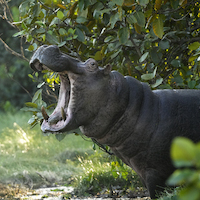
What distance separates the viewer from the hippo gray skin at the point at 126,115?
5.53 ft

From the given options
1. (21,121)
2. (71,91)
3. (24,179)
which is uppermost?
(71,91)

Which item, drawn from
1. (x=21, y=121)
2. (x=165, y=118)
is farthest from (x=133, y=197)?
(x=21, y=121)

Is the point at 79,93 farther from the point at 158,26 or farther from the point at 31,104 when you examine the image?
the point at 31,104

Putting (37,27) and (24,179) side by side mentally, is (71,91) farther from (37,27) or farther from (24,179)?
(24,179)

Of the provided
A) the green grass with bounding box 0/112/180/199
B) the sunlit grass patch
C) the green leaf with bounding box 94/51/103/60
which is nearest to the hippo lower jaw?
the green leaf with bounding box 94/51/103/60

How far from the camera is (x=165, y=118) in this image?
1840 mm

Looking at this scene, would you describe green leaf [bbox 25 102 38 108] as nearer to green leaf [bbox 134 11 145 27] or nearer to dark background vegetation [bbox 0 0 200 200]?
dark background vegetation [bbox 0 0 200 200]

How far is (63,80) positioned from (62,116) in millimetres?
231

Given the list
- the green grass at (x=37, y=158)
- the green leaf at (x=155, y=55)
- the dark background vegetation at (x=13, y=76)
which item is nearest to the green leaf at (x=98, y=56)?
the green leaf at (x=155, y=55)

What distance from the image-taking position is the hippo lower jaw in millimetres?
1677

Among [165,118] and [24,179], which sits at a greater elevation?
[165,118]

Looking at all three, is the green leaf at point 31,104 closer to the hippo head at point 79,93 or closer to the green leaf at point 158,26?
the hippo head at point 79,93

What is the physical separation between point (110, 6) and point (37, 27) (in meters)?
0.81

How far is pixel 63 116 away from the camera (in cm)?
168
